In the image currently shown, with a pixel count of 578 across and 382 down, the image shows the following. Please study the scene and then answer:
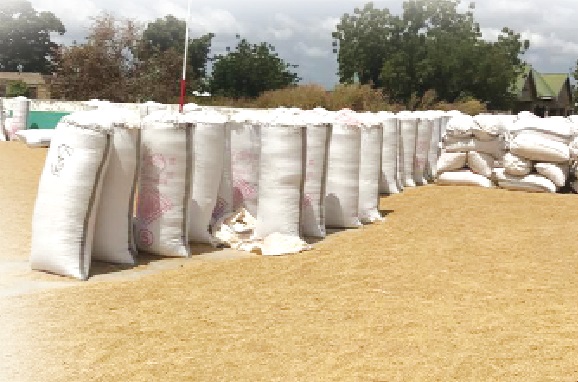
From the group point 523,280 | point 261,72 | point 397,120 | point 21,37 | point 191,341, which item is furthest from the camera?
point 21,37

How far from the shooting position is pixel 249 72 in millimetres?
31906

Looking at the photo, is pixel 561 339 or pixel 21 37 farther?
pixel 21 37

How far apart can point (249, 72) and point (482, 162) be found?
70.9 ft

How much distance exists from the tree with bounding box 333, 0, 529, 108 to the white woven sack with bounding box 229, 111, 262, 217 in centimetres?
2571

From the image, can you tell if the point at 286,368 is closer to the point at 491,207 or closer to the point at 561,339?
the point at 561,339

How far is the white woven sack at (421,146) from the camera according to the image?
36.8ft

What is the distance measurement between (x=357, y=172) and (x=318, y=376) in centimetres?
399

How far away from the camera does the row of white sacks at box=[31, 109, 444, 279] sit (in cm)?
484

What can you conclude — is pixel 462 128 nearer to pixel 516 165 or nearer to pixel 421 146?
pixel 421 146

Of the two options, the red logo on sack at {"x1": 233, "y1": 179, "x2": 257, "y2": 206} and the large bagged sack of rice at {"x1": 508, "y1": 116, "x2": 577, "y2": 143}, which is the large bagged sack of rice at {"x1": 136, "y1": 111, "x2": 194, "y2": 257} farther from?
the large bagged sack of rice at {"x1": 508, "y1": 116, "x2": 577, "y2": 143}

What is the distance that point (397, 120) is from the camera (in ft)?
33.1

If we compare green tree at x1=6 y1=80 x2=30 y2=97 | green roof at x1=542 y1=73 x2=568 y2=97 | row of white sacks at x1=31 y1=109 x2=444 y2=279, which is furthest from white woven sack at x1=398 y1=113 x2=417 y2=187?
green roof at x1=542 y1=73 x2=568 y2=97

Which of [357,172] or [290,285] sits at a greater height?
[357,172]

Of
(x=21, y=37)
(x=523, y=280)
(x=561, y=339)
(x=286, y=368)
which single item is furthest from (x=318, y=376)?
(x=21, y=37)
